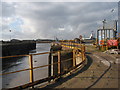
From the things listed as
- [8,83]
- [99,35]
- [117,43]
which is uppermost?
[99,35]

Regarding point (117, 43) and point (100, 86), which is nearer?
point (100, 86)

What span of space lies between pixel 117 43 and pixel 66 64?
31.6 ft

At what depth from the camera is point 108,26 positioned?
23.6 meters

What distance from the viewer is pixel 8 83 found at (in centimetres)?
1255

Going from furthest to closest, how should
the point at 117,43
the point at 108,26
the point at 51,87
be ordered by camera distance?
the point at 108,26
the point at 117,43
the point at 51,87

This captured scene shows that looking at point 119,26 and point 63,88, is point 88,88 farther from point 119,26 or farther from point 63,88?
point 119,26

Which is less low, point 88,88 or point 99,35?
point 99,35

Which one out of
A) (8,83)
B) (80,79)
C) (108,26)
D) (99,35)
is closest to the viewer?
(80,79)

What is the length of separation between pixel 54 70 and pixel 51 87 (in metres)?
6.34

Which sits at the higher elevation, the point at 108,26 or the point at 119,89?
the point at 108,26

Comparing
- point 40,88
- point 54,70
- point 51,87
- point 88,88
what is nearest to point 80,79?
point 88,88

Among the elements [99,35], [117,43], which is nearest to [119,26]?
[99,35]

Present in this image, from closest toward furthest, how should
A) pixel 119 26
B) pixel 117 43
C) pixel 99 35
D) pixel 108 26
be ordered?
pixel 117 43 → pixel 119 26 → pixel 108 26 → pixel 99 35

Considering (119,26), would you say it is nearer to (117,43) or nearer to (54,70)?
(117,43)
